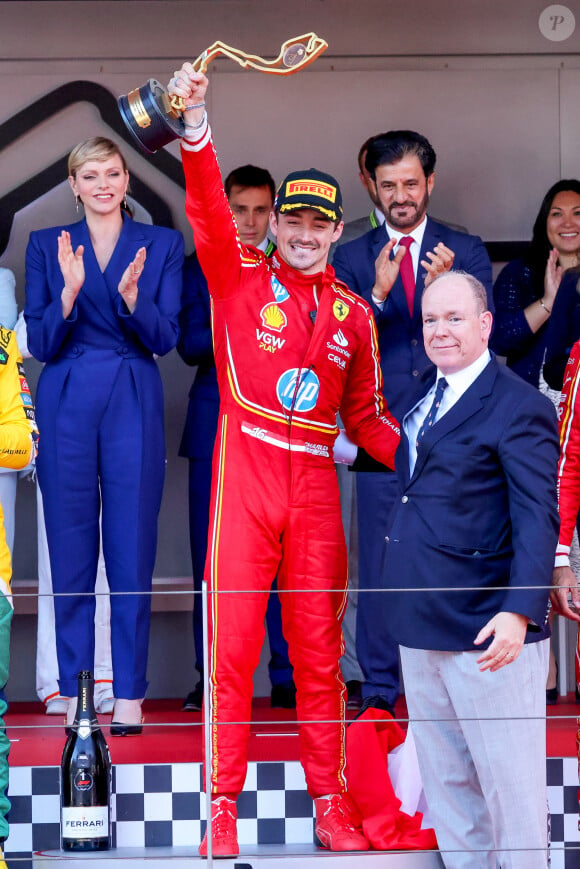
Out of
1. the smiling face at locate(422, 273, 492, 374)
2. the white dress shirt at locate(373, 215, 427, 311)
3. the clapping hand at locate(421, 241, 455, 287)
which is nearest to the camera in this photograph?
the smiling face at locate(422, 273, 492, 374)

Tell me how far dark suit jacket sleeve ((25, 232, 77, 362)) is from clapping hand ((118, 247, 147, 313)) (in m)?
0.13

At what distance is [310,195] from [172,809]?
1.37 metres

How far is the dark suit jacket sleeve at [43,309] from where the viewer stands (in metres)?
3.33

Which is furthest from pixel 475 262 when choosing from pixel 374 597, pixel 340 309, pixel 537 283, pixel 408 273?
pixel 374 597

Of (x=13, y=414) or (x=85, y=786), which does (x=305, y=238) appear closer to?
(x=13, y=414)

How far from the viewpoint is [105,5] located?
14.0ft

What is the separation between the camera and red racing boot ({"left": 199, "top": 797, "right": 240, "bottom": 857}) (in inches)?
111

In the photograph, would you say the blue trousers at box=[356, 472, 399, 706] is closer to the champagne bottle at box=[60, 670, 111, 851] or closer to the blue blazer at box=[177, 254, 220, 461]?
the blue blazer at box=[177, 254, 220, 461]

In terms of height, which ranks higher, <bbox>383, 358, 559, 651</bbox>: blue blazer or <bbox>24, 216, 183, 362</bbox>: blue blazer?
<bbox>24, 216, 183, 362</bbox>: blue blazer

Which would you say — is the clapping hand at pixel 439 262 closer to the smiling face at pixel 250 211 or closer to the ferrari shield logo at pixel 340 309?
the ferrari shield logo at pixel 340 309

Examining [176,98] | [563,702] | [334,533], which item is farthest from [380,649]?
[176,98]

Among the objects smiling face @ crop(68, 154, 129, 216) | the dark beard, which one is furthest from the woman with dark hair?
smiling face @ crop(68, 154, 129, 216)

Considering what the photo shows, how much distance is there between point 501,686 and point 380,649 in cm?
87

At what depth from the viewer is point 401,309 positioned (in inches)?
139
